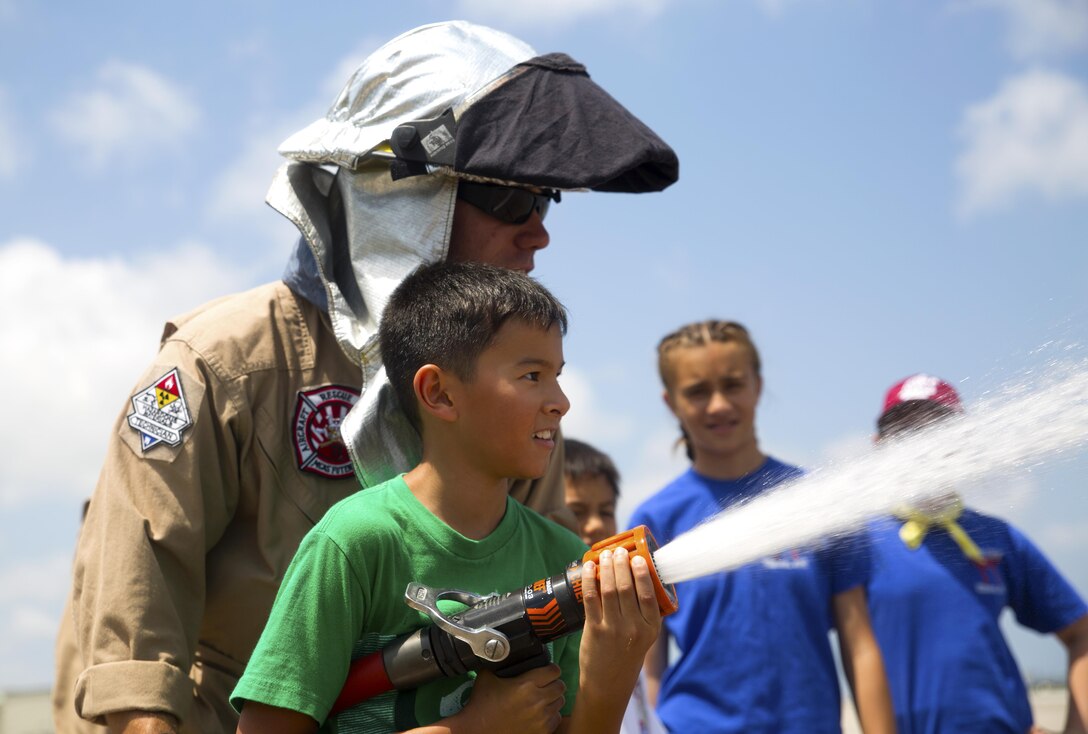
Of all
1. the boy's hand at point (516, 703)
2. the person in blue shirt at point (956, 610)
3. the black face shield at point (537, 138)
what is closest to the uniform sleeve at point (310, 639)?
the boy's hand at point (516, 703)

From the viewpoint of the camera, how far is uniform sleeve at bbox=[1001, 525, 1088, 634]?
660cm

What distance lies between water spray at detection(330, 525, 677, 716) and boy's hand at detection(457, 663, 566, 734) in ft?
0.11

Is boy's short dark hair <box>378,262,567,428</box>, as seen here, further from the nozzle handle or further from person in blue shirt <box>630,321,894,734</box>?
person in blue shirt <box>630,321,894,734</box>

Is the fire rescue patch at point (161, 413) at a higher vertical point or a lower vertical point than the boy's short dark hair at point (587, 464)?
lower

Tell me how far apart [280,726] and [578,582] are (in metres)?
0.85

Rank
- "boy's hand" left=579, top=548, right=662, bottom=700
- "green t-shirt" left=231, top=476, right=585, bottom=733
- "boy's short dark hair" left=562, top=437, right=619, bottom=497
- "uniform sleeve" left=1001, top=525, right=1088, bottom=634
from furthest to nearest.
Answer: "boy's short dark hair" left=562, top=437, right=619, bottom=497
"uniform sleeve" left=1001, top=525, right=1088, bottom=634
"green t-shirt" left=231, top=476, right=585, bottom=733
"boy's hand" left=579, top=548, right=662, bottom=700

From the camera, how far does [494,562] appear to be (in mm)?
3656

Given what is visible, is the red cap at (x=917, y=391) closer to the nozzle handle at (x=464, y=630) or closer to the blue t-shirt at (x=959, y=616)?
the blue t-shirt at (x=959, y=616)

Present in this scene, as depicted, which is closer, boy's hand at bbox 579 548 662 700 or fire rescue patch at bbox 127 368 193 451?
boy's hand at bbox 579 548 662 700

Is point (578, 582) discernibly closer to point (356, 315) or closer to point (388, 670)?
point (388, 670)

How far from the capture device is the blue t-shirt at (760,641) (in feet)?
19.9

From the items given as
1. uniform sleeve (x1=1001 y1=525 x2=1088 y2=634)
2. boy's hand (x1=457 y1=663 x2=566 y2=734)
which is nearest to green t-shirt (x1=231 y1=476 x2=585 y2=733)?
boy's hand (x1=457 y1=663 x2=566 y2=734)

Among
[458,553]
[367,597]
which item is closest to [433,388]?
[458,553]

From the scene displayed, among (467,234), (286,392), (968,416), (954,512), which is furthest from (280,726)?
Answer: (954,512)
